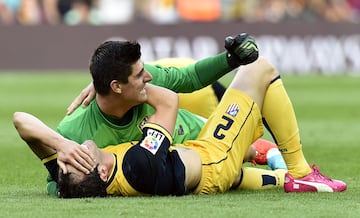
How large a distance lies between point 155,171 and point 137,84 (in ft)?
1.91

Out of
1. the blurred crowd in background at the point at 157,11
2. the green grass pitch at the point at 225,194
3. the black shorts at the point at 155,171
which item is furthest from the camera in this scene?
the blurred crowd in background at the point at 157,11

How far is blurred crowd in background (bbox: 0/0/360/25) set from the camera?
24.8 m

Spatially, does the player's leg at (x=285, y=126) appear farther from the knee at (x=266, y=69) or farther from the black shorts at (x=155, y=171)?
the black shorts at (x=155, y=171)

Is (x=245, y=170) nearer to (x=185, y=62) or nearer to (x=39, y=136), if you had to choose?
(x=39, y=136)

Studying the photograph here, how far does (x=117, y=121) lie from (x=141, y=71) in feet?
1.38

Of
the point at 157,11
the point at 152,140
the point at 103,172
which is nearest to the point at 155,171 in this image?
the point at 152,140

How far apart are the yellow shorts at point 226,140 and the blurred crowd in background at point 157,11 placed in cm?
1668

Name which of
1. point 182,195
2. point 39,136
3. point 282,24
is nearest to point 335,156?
point 182,195

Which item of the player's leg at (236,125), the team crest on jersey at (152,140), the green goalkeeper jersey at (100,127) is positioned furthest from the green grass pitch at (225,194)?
the green goalkeeper jersey at (100,127)

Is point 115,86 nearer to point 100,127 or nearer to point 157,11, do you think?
point 100,127

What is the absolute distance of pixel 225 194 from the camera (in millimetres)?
7293

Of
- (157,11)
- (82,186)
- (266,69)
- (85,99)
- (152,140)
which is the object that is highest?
(266,69)

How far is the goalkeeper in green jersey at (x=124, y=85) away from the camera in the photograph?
6926mm

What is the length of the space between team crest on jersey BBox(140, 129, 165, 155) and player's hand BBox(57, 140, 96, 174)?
35cm
